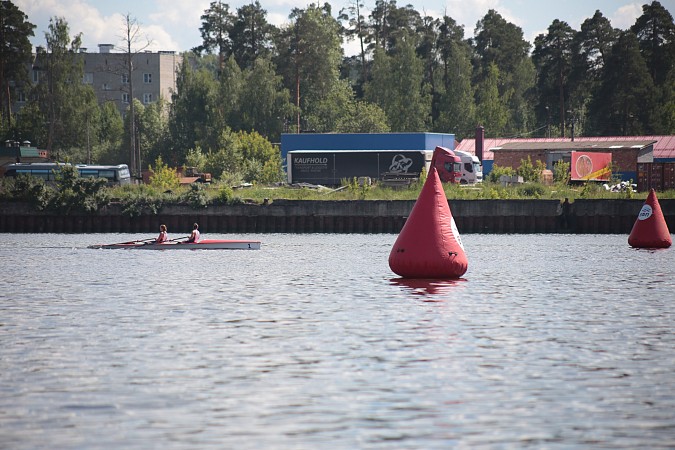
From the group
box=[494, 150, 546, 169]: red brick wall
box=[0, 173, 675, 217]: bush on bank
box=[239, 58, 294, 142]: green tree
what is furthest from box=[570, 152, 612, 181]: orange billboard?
box=[239, 58, 294, 142]: green tree

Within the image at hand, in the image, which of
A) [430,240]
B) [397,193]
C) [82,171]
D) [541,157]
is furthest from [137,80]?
[430,240]

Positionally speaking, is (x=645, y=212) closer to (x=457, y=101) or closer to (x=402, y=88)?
(x=402, y=88)

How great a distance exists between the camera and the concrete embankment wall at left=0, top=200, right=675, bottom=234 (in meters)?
77.3

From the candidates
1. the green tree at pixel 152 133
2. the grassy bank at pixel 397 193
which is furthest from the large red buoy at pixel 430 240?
the green tree at pixel 152 133

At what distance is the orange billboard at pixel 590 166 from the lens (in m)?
94.3

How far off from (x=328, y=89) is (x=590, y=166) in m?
52.3

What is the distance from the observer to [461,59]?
469 feet

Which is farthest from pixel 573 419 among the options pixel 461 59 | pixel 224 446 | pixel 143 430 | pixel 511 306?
pixel 461 59

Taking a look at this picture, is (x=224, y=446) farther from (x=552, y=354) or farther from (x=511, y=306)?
(x=511, y=306)

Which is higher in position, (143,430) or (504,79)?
(504,79)

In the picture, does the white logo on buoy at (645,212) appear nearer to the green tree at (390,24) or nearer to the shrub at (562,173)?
the shrub at (562,173)

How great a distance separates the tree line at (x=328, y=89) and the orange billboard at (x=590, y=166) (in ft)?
103

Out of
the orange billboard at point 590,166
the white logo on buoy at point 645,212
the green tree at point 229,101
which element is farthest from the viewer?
the green tree at point 229,101

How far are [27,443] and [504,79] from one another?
473 ft
